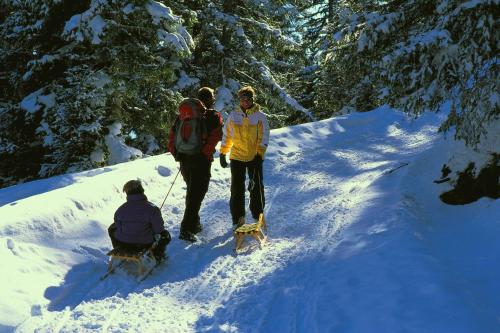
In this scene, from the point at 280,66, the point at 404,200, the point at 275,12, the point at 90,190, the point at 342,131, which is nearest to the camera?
the point at 404,200

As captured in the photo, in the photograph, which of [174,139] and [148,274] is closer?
[148,274]

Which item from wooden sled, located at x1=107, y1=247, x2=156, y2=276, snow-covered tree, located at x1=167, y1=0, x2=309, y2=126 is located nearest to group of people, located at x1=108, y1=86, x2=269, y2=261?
wooden sled, located at x1=107, y1=247, x2=156, y2=276

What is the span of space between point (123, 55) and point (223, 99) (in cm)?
456

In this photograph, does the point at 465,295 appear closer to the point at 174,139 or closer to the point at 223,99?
the point at 174,139

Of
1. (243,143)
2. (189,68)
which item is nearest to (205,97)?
(243,143)

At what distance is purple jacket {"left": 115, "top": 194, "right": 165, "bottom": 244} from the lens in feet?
19.4

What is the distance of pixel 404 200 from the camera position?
7.54 m

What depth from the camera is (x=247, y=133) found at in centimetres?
704

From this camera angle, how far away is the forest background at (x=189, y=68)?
6.64 metres

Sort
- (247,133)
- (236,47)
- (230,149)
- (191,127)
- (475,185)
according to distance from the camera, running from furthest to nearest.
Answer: (236,47)
(230,149)
(475,185)
(247,133)
(191,127)

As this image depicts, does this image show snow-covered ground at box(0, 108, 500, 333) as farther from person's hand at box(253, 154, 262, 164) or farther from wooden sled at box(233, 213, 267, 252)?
person's hand at box(253, 154, 262, 164)

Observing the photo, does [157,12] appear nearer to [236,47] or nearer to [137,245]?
[236,47]

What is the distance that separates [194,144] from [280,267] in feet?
7.40

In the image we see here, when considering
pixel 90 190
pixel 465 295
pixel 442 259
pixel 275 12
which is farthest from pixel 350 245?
pixel 275 12
